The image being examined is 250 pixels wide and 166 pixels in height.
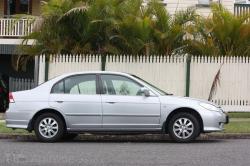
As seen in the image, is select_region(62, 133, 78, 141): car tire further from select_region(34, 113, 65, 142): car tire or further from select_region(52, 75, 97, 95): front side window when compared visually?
select_region(52, 75, 97, 95): front side window

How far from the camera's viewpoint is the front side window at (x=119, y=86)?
44.4ft

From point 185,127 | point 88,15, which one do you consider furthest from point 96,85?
point 88,15

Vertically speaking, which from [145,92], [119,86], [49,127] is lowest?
[49,127]

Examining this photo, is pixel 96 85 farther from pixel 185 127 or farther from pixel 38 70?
pixel 38 70

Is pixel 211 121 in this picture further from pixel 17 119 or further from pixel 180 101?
pixel 17 119

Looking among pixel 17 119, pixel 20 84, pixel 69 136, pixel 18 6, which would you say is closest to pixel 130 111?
pixel 69 136

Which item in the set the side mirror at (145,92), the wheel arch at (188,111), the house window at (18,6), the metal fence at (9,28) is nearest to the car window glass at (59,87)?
the side mirror at (145,92)

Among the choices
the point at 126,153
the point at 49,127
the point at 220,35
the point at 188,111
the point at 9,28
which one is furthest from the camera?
the point at 9,28

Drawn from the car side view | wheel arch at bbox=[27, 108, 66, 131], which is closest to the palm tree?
the car side view

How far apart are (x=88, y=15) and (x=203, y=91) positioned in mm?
4481

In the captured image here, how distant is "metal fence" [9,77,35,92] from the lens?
76.6 feet

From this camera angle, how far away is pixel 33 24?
20797 millimetres

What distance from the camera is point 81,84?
13648mm

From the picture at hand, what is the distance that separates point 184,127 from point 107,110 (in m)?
1.71
